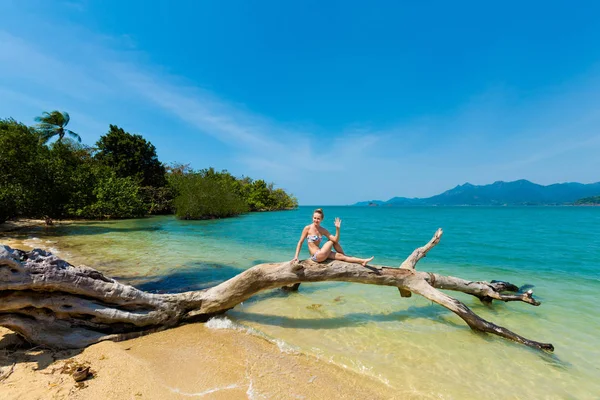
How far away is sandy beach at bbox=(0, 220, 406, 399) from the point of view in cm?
318

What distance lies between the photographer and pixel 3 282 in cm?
362

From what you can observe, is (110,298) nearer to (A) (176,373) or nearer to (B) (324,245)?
(A) (176,373)

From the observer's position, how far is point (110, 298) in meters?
4.52

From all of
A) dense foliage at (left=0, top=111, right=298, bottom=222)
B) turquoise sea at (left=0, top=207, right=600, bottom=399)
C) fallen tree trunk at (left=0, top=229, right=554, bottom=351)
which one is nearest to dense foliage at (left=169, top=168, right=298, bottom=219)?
dense foliage at (left=0, top=111, right=298, bottom=222)

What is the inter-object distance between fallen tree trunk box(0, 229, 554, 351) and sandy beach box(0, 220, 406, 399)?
0.31 metres

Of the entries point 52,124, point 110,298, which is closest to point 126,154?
point 52,124

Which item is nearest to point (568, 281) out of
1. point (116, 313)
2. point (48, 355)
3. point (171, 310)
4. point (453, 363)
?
point (453, 363)

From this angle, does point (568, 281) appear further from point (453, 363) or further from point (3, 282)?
point (3, 282)

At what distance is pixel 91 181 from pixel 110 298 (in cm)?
3040

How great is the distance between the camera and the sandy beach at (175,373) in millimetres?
3178

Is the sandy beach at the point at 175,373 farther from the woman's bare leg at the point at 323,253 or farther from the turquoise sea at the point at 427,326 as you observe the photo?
the woman's bare leg at the point at 323,253

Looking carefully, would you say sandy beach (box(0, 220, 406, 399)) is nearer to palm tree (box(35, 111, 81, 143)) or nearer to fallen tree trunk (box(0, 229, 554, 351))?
fallen tree trunk (box(0, 229, 554, 351))

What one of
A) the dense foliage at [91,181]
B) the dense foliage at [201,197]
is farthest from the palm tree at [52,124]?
the dense foliage at [201,197]

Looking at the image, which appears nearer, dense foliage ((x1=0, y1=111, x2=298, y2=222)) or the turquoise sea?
the turquoise sea
